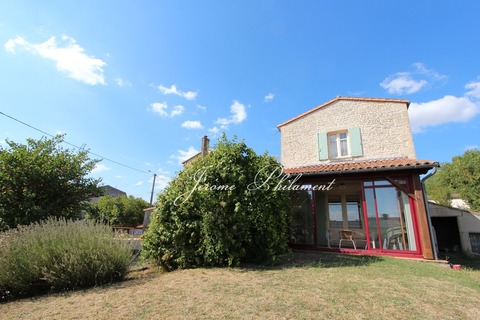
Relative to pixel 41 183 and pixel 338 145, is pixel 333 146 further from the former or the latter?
pixel 41 183

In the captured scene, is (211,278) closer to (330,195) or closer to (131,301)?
(131,301)

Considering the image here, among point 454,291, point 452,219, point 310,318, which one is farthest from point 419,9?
point 452,219

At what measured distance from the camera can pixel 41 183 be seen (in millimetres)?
8711

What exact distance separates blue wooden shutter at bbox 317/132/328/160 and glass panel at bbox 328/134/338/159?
34 cm

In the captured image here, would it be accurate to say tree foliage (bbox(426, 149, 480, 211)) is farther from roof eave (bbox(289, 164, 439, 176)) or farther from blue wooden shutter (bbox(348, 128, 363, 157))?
roof eave (bbox(289, 164, 439, 176))

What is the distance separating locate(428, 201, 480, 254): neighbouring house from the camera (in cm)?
1235

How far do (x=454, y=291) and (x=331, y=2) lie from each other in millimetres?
8920

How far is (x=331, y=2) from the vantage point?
8.57m

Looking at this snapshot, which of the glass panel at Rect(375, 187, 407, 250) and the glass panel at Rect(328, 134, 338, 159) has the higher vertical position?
the glass panel at Rect(328, 134, 338, 159)

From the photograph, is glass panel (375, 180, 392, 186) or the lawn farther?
glass panel (375, 180, 392, 186)

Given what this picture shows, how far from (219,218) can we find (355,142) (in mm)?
8205

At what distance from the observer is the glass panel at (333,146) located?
12234 mm

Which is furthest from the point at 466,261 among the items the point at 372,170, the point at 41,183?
the point at 41,183

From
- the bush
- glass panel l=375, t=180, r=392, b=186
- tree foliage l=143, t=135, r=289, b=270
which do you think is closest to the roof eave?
glass panel l=375, t=180, r=392, b=186
